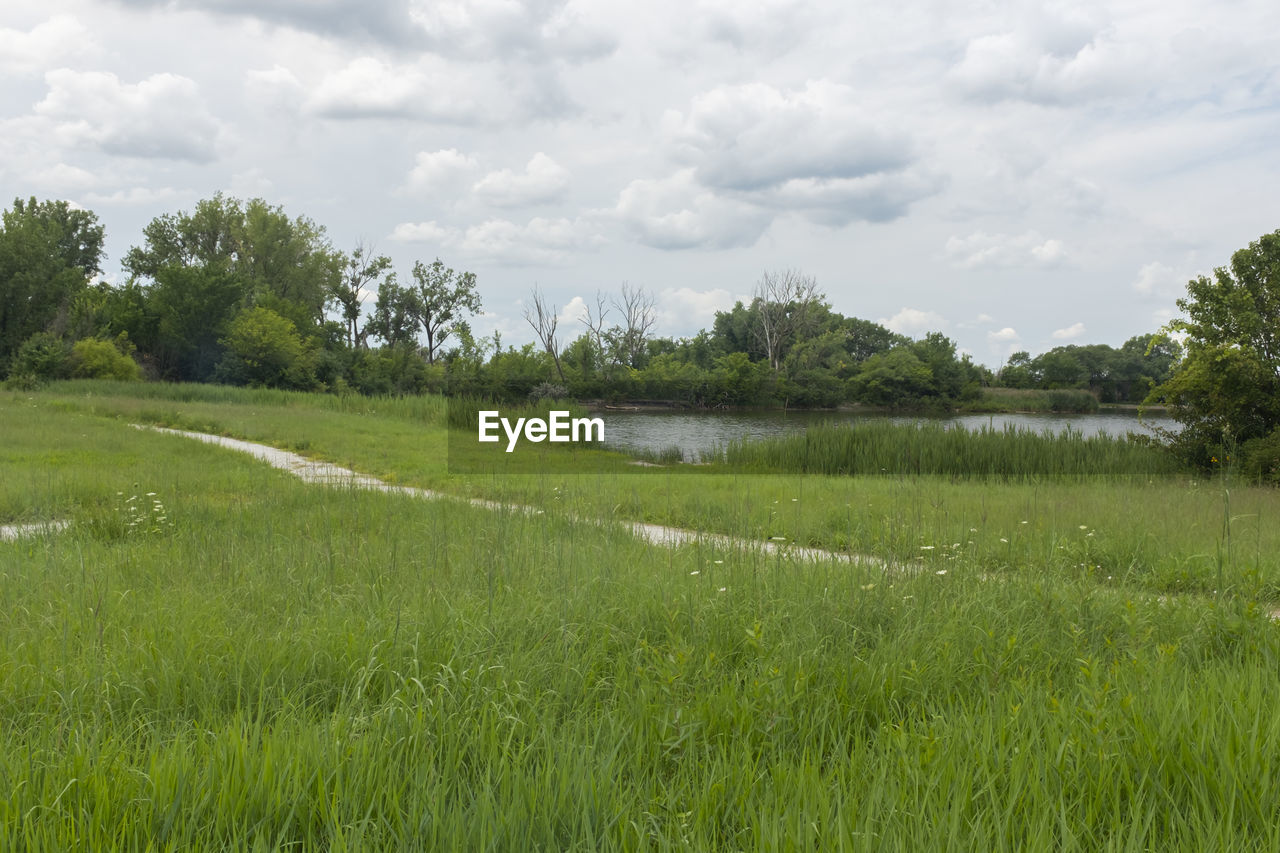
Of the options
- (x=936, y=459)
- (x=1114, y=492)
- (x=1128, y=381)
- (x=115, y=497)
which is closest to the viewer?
(x=115, y=497)

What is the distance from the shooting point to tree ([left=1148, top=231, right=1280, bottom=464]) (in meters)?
15.3

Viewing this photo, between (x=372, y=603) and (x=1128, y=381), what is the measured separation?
63819mm

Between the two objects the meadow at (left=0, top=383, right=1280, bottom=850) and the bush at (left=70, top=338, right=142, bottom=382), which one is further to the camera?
the bush at (left=70, top=338, right=142, bottom=382)

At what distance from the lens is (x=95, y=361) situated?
38.6 m

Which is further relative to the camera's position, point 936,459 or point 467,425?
point 467,425

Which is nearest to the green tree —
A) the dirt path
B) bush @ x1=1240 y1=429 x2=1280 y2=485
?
bush @ x1=1240 y1=429 x2=1280 y2=485

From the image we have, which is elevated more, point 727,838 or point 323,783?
point 323,783

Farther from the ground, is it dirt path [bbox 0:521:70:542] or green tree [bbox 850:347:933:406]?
green tree [bbox 850:347:933:406]

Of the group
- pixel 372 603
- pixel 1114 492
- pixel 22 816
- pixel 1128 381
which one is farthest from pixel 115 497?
pixel 1128 381

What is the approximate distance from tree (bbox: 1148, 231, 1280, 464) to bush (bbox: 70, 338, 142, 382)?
4326 cm

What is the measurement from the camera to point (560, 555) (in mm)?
4664

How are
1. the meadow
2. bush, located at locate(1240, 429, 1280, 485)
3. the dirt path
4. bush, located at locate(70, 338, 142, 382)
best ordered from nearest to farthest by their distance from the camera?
the meadow, the dirt path, bush, located at locate(1240, 429, 1280, 485), bush, located at locate(70, 338, 142, 382)

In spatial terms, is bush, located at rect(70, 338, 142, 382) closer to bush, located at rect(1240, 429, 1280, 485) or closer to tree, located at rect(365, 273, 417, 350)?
tree, located at rect(365, 273, 417, 350)

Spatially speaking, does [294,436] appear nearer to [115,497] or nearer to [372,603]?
[115,497]
